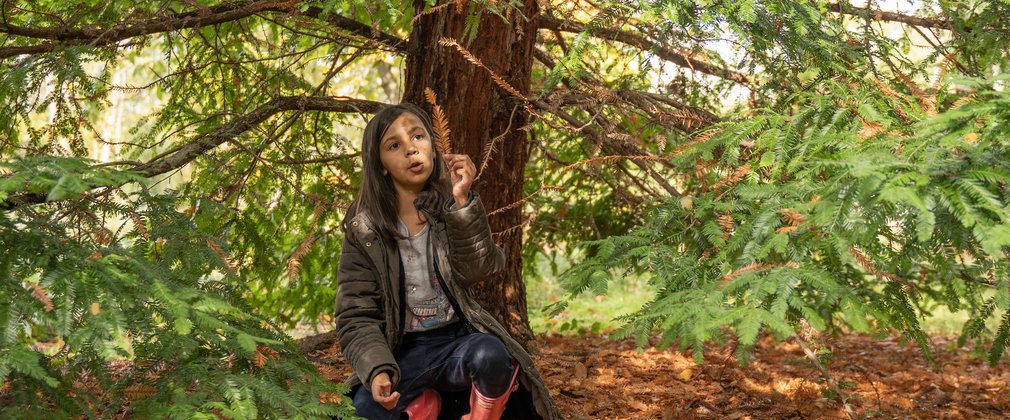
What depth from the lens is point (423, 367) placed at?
3111mm

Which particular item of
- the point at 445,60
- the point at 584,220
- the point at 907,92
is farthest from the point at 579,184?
the point at 907,92

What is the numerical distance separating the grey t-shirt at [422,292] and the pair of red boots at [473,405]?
10.8 inches

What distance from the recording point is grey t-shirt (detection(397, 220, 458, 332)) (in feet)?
10.7

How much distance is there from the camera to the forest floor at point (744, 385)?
4.70 m

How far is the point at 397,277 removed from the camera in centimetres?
321

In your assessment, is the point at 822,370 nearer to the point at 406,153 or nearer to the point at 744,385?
the point at 744,385

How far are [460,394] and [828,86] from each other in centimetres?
188

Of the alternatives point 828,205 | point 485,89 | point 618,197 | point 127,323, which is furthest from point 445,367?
→ point 618,197

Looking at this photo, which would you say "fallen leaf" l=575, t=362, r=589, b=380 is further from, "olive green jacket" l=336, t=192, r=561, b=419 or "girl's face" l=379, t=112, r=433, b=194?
"girl's face" l=379, t=112, r=433, b=194

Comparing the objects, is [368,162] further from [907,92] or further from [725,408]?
[725,408]

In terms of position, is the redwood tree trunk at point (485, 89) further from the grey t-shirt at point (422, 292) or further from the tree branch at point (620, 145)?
the grey t-shirt at point (422, 292)

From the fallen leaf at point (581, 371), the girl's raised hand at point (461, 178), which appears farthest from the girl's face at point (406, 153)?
the fallen leaf at point (581, 371)

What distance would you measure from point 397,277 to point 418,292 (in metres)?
0.11

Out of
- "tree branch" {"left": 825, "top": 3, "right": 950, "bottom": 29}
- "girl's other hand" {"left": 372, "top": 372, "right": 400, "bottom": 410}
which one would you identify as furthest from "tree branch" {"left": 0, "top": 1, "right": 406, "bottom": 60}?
"tree branch" {"left": 825, "top": 3, "right": 950, "bottom": 29}
